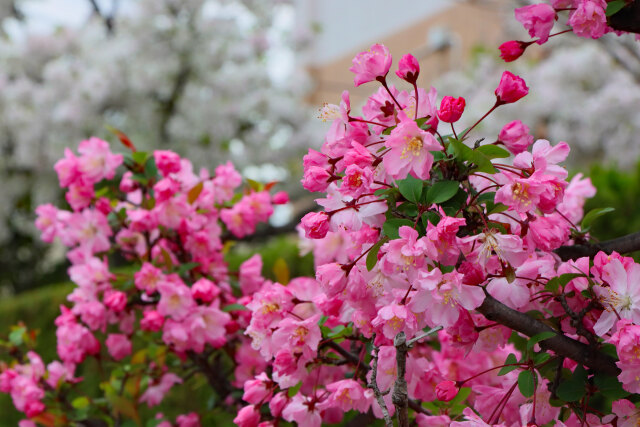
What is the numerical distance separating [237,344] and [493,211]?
1003 millimetres

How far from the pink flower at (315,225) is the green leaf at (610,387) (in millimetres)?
520

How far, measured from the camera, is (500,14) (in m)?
11.1

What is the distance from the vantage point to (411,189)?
1021mm

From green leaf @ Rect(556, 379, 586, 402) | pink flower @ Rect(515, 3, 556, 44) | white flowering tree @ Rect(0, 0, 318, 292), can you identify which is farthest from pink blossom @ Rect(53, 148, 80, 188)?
white flowering tree @ Rect(0, 0, 318, 292)

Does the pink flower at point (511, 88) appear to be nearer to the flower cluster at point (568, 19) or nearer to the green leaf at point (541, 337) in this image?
the flower cluster at point (568, 19)

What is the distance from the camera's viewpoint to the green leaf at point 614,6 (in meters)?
1.04

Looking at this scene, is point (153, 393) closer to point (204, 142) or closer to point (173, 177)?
point (173, 177)

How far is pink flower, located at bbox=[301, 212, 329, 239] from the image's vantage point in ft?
3.39

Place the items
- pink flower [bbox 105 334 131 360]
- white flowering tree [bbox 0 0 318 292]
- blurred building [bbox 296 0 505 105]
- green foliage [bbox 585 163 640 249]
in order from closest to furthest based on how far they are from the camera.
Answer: pink flower [bbox 105 334 131 360], green foliage [bbox 585 163 640 249], white flowering tree [bbox 0 0 318 292], blurred building [bbox 296 0 505 105]

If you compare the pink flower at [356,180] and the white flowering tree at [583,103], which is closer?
the pink flower at [356,180]

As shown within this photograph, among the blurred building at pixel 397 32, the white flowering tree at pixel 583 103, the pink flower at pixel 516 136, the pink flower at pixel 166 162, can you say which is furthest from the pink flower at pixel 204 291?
the blurred building at pixel 397 32

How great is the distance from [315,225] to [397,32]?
1273 centimetres

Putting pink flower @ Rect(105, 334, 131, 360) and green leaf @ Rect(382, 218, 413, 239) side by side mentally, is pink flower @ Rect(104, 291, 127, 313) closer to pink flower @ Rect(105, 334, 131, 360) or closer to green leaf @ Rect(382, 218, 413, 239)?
pink flower @ Rect(105, 334, 131, 360)

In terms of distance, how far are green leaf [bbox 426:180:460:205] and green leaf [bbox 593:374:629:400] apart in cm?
40
